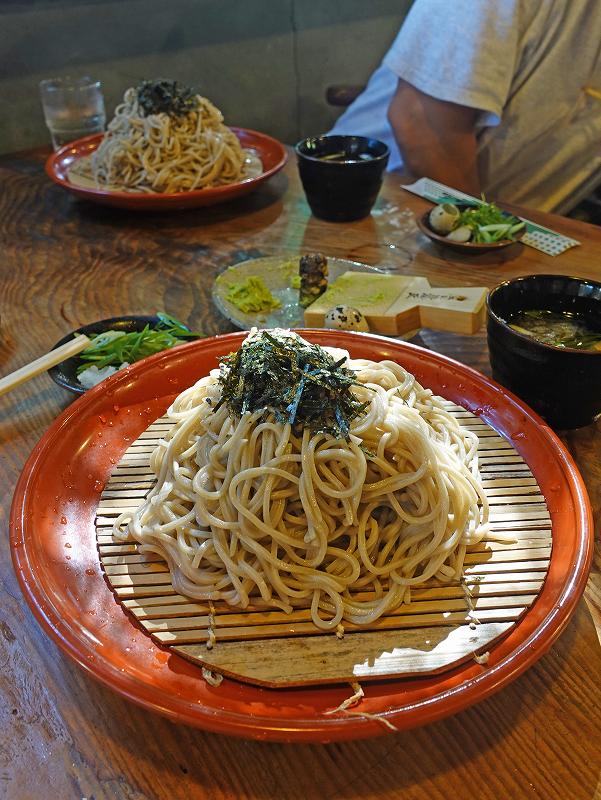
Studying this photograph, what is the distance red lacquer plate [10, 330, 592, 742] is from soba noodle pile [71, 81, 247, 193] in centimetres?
158

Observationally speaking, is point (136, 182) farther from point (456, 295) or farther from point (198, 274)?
point (456, 295)

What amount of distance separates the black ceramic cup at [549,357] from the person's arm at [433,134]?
2.07 metres

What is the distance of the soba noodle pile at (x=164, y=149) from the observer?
123 inches

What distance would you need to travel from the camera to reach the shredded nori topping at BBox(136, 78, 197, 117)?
3211 millimetres

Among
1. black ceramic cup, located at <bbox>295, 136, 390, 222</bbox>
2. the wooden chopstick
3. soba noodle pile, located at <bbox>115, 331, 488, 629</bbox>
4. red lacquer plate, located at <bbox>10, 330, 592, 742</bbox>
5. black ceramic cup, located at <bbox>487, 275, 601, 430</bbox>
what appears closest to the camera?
red lacquer plate, located at <bbox>10, 330, 592, 742</bbox>

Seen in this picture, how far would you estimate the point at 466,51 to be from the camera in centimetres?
341

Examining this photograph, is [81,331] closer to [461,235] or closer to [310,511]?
[310,511]

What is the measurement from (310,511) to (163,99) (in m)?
2.59

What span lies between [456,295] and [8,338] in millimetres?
1501

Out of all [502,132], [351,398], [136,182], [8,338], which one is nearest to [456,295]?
[351,398]

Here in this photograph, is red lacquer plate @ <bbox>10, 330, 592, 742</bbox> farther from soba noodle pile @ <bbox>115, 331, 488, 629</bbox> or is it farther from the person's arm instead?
the person's arm

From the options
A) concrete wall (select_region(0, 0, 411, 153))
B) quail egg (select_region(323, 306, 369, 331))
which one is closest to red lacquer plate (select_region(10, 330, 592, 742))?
quail egg (select_region(323, 306, 369, 331))

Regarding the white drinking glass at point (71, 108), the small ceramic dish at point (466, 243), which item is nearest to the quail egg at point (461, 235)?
the small ceramic dish at point (466, 243)

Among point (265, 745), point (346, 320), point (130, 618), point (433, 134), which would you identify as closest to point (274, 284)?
point (346, 320)
